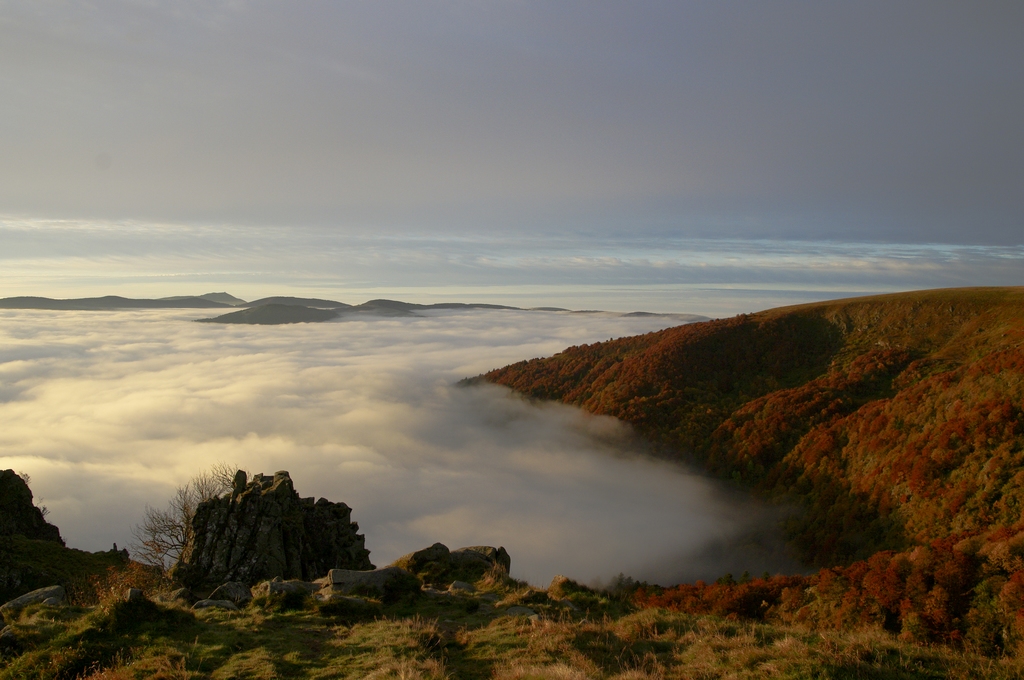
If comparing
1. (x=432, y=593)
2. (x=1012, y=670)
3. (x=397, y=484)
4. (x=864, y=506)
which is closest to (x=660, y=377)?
(x=864, y=506)

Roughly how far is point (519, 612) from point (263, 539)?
18.3m

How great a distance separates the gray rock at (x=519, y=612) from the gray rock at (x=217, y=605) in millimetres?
7558

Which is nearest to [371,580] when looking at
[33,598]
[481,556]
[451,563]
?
[451,563]

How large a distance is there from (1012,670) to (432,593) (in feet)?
43.5

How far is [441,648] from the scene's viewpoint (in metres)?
10.9

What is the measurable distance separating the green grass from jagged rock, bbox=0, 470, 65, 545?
2897cm

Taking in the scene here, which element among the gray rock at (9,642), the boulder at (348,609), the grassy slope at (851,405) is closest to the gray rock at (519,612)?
the boulder at (348,609)

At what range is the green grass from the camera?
819cm

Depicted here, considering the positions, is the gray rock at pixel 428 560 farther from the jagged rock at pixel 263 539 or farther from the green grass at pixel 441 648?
the jagged rock at pixel 263 539

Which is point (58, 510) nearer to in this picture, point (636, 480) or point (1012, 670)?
point (636, 480)

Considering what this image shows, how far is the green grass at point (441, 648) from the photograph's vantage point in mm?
8188

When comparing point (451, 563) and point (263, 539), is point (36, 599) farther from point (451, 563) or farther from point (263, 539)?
point (263, 539)

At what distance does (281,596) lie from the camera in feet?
46.9

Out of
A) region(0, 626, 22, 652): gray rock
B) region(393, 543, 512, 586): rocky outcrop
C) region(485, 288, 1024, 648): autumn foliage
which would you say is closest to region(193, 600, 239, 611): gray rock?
region(0, 626, 22, 652): gray rock
